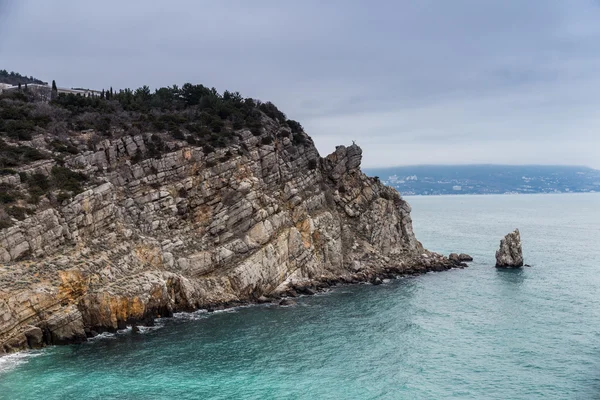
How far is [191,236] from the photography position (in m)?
59.8

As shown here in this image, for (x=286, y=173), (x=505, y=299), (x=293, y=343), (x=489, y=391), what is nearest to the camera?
(x=489, y=391)

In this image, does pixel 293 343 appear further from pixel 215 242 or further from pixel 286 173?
pixel 286 173

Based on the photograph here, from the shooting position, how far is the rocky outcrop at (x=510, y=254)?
80.0m

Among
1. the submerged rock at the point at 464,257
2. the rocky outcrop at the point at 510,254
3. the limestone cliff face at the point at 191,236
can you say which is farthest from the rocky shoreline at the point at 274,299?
the rocky outcrop at the point at 510,254

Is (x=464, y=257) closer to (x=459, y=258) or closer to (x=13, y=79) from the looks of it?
(x=459, y=258)

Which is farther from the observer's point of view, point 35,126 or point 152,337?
point 35,126

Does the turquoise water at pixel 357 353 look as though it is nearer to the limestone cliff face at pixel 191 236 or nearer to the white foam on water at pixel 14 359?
the white foam on water at pixel 14 359

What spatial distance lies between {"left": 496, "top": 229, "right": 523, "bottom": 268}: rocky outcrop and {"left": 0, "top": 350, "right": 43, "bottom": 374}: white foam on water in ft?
218

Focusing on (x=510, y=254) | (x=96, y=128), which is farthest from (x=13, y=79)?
(x=510, y=254)

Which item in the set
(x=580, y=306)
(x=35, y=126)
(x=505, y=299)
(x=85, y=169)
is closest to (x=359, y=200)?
(x=505, y=299)

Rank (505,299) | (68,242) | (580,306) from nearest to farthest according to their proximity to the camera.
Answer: (68,242)
(580,306)
(505,299)

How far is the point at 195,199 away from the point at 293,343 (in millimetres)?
25250

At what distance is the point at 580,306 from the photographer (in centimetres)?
5609

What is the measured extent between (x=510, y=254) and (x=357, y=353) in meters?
48.6
